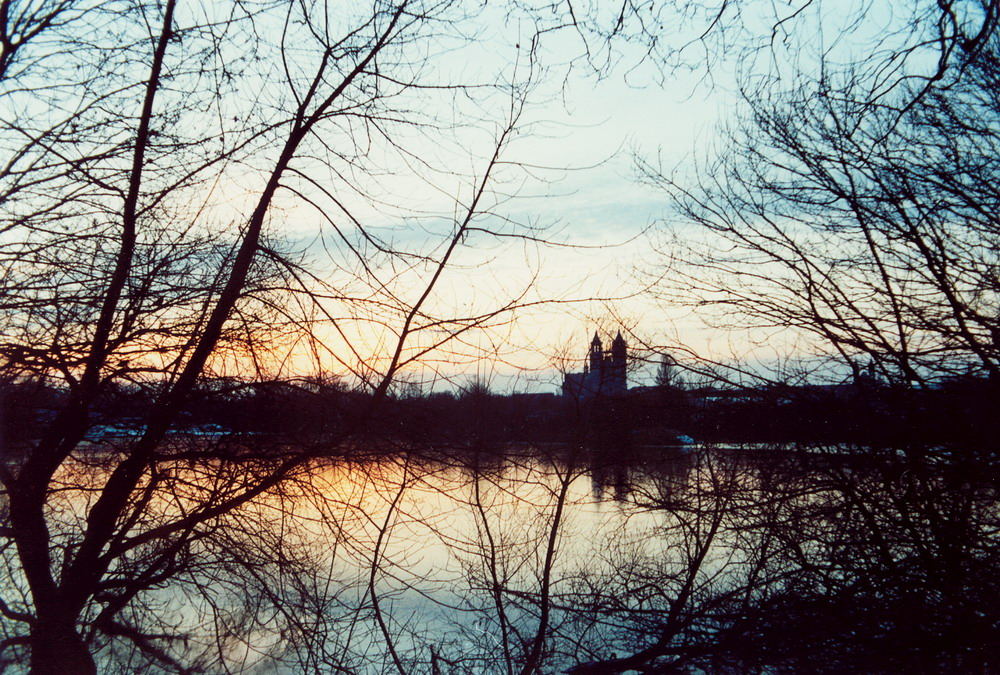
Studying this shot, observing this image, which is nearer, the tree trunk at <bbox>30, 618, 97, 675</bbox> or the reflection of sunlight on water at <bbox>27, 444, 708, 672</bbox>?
the tree trunk at <bbox>30, 618, 97, 675</bbox>

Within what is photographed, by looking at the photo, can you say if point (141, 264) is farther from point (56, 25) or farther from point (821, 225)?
point (821, 225)

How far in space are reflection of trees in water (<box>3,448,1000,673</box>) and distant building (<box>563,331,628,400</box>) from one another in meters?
0.39

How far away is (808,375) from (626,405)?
104cm

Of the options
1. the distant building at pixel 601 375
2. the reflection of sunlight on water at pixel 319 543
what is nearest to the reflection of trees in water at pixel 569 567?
the reflection of sunlight on water at pixel 319 543

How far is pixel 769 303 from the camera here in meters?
3.53

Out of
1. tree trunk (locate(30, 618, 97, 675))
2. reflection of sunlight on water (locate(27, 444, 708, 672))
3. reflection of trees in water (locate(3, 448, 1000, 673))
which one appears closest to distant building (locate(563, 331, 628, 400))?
reflection of trees in water (locate(3, 448, 1000, 673))

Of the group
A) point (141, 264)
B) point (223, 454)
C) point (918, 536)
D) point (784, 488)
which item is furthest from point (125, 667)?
point (918, 536)

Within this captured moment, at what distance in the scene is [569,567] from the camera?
4.42m

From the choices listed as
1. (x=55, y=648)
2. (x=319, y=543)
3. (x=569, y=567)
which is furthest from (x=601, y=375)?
(x=55, y=648)

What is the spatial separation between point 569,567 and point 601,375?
1.22m

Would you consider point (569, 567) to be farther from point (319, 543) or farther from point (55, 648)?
point (55, 648)

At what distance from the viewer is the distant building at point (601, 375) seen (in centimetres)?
399

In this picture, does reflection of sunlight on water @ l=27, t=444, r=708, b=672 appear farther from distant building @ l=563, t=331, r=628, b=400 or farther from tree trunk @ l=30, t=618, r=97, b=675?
Result: distant building @ l=563, t=331, r=628, b=400

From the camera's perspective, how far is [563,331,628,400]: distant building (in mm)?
3988
